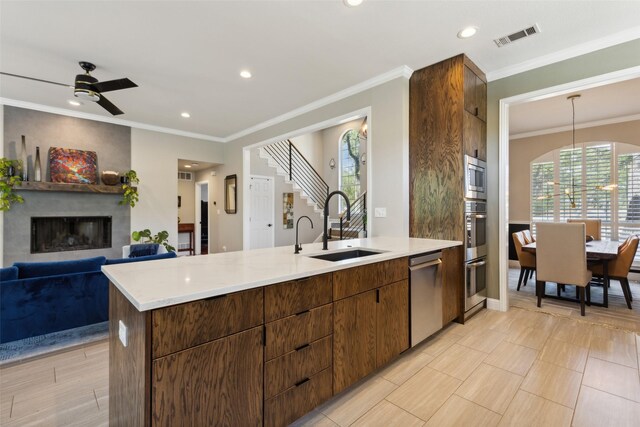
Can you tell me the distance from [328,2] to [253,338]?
2607mm

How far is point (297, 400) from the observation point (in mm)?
1623

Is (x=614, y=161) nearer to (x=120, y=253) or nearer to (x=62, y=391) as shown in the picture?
(x=62, y=391)

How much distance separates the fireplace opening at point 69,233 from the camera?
5020mm

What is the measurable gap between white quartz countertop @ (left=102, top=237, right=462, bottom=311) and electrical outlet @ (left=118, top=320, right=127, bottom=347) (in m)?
0.18

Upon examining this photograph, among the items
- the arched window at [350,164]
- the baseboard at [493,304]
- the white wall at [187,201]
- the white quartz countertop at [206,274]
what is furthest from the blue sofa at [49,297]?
the white wall at [187,201]

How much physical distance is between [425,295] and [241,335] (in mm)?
1798

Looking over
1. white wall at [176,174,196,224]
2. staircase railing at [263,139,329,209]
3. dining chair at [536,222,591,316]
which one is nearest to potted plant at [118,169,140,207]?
staircase railing at [263,139,329,209]

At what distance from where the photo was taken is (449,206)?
334 cm

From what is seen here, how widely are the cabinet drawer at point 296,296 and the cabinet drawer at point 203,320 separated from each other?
60 mm

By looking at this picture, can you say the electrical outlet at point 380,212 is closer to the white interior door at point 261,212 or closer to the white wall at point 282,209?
the white interior door at point 261,212

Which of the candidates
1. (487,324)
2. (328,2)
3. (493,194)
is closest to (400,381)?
(487,324)

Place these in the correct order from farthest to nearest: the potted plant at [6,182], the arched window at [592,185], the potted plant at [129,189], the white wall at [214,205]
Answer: the white wall at [214,205], the potted plant at [129,189], the arched window at [592,185], the potted plant at [6,182]

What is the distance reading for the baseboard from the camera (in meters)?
3.63

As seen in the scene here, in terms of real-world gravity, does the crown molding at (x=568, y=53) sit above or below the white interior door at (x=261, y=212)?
above
